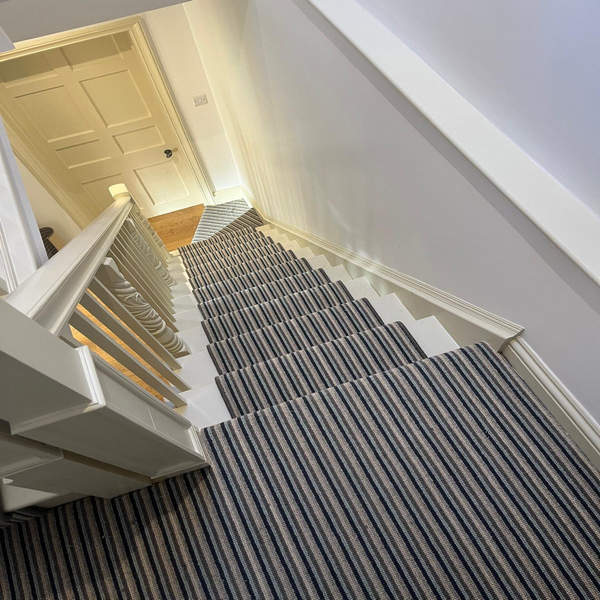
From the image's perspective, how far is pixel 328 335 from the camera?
6.42ft

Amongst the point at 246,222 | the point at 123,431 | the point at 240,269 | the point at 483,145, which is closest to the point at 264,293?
the point at 240,269

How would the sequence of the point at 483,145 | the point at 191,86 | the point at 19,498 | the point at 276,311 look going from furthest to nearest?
the point at 191,86 < the point at 276,311 < the point at 483,145 < the point at 19,498

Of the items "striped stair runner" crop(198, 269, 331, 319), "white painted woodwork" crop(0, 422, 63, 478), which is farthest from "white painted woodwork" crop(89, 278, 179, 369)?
"striped stair runner" crop(198, 269, 331, 319)

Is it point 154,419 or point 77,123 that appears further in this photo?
point 77,123

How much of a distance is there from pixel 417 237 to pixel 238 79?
2493 millimetres

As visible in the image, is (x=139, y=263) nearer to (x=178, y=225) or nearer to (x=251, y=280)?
(x=251, y=280)

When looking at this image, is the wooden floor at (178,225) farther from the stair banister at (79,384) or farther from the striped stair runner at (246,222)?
the stair banister at (79,384)

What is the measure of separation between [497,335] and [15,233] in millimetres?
1497

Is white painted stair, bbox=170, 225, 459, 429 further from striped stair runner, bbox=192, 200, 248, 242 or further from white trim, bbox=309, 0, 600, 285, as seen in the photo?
striped stair runner, bbox=192, 200, 248, 242

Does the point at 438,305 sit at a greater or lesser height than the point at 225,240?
lesser

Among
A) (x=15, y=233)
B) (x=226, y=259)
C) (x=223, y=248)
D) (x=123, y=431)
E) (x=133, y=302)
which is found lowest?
(x=123, y=431)

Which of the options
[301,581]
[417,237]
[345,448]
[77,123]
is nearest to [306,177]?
[417,237]

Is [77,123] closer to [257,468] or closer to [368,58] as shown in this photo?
[368,58]

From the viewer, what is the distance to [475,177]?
123 centimetres
